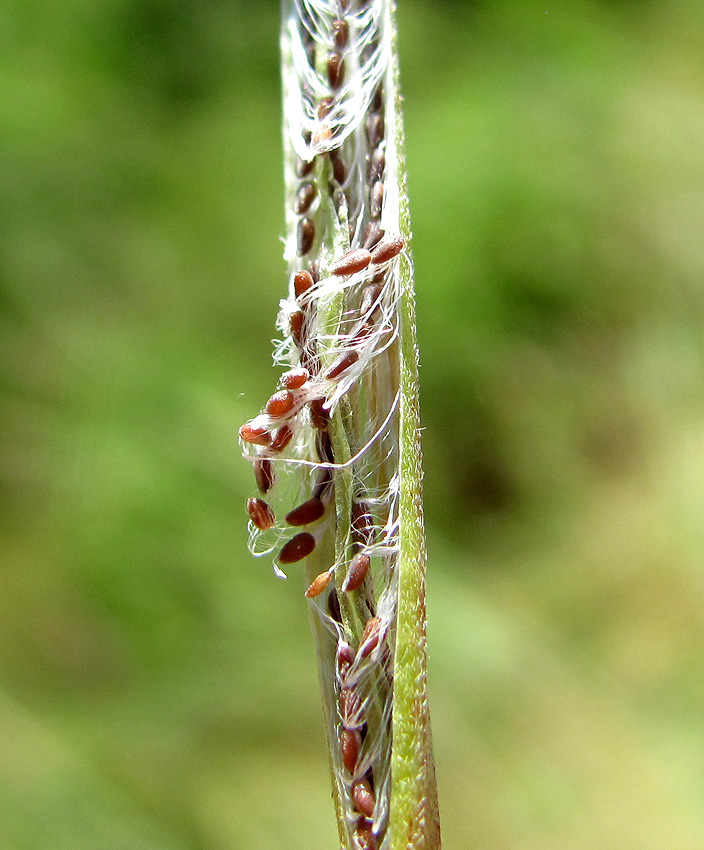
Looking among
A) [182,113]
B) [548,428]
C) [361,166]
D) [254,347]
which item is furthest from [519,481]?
[182,113]

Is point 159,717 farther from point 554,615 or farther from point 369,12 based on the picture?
point 369,12

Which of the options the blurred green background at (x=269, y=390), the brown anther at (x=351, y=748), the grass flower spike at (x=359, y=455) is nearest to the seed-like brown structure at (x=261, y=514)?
the grass flower spike at (x=359, y=455)

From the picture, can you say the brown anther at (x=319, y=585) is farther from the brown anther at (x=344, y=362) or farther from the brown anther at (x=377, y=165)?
the brown anther at (x=377, y=165)

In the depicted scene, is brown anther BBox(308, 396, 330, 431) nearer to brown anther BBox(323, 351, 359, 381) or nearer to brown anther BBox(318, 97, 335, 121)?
brown anther BBox(323, 351, 359, 381)

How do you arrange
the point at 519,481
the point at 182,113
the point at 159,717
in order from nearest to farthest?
the point at 159,717
the point at 519,481
the point at 182,113

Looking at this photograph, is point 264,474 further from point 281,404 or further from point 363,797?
point 363,797

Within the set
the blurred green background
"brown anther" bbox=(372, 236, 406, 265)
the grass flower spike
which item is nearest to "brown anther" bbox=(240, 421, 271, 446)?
the grass flower spike
